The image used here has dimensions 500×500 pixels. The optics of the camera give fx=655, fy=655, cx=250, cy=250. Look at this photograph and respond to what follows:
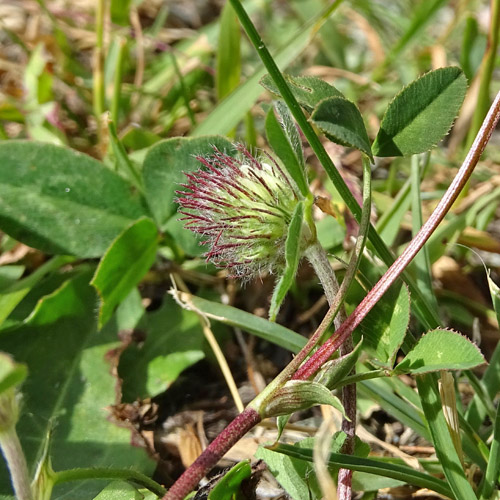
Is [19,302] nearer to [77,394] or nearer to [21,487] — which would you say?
[77,394]

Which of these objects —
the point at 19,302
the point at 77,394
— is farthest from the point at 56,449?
the point at 19,302

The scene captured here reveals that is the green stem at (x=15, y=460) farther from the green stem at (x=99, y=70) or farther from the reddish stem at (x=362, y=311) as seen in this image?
the green stem at (x=99, y=70)

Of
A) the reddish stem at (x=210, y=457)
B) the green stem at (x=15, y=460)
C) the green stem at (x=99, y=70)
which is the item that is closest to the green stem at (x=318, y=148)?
the reddish stem at (x=210, y=457)

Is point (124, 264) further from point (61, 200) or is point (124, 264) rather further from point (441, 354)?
point (441, 354)

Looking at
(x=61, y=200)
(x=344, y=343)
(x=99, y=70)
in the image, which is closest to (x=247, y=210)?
(x=344, y=343)

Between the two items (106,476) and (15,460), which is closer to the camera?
(15,460)
